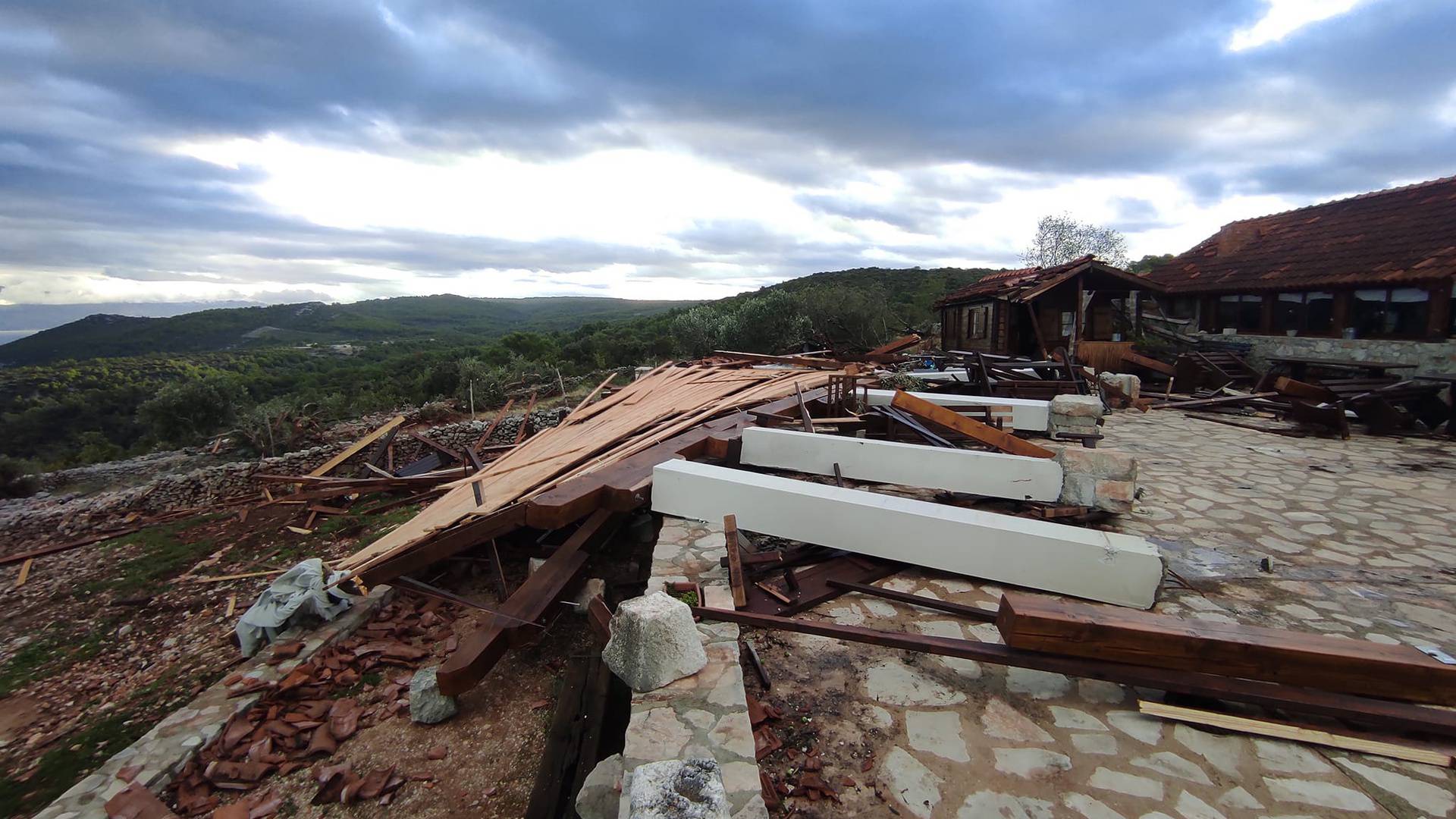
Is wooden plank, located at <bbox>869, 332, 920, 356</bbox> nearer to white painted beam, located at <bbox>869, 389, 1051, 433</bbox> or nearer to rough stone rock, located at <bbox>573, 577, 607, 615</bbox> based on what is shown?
white painted beam, located at <bbox>869, 389, 1051, 433</bbox>

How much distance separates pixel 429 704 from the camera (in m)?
3.64

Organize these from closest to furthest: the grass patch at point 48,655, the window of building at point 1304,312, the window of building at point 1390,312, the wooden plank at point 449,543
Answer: the wooden plank at point 449,543 < the grass patch at point 48,655 < the window of building at point 1390,312 < the window of building at point 1304,312

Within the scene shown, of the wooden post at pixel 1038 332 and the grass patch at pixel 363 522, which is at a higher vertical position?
the wooden post at pixel 1038 332

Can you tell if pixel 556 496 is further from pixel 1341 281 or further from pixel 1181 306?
pixel 1181 306

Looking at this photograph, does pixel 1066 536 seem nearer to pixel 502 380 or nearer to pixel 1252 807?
pixel 1252 807

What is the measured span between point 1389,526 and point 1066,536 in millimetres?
3639

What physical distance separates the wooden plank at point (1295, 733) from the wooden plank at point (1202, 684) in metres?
0.08

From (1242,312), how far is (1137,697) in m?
18.8

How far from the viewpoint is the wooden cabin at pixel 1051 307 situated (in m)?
13.5

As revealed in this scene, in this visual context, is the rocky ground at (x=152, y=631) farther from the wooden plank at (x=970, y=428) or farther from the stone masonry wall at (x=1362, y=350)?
the stone masonry wall at (x=1362, y=350)

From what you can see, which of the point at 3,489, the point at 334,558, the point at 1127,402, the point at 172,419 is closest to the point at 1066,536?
the point at 334,558

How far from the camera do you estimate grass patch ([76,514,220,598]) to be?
7129 millimetres

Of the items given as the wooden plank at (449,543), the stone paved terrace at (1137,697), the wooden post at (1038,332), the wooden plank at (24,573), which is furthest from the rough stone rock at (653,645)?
the wooden post at (1038,332)

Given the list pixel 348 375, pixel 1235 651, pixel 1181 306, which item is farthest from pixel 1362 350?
pixel 348 375
